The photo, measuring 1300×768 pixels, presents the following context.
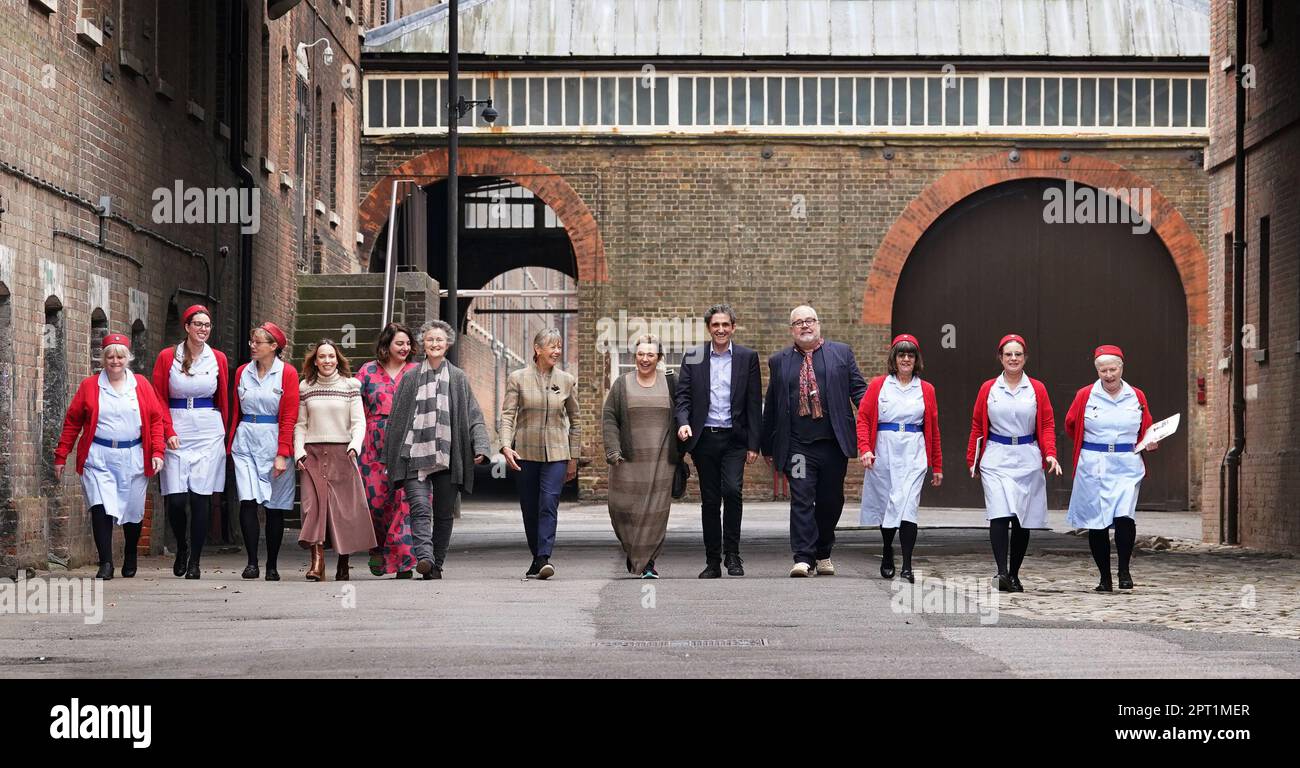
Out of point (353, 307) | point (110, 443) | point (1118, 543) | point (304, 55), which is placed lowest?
point (1118, 543)

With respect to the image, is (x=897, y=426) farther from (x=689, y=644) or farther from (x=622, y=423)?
(x=689, y=644)

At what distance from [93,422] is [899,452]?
18.5 ft

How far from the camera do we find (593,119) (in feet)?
114

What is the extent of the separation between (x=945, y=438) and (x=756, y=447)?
19852 mm

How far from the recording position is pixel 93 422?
1423 cm

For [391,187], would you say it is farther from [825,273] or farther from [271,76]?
[271,76]

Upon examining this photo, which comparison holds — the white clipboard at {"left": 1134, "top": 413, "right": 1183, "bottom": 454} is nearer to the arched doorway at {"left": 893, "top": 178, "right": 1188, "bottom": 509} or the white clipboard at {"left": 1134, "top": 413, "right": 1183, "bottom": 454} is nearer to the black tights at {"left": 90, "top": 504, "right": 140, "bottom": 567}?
the black tights at {"left": 90, "top": 504, "right": 140, "bottom": 567}

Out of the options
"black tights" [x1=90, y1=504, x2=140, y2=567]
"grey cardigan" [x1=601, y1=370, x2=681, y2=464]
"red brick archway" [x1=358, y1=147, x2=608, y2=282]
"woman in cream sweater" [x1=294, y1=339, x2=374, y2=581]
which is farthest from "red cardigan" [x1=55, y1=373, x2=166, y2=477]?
"red brick archway" [x1=358, y1=147, x2=608, y2=282]

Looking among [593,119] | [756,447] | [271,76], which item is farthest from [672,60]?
[756,447]

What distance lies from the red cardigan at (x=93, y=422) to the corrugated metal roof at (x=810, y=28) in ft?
68.9

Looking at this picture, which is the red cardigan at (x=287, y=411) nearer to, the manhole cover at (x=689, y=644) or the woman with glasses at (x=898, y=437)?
the woman with glasses at (x=898, y=437)

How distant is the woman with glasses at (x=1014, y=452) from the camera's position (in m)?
13.6

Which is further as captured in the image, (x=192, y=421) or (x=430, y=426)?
(x=192, y=421)

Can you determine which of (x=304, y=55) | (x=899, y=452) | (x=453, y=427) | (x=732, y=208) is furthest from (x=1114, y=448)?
(x=732, y=208)
